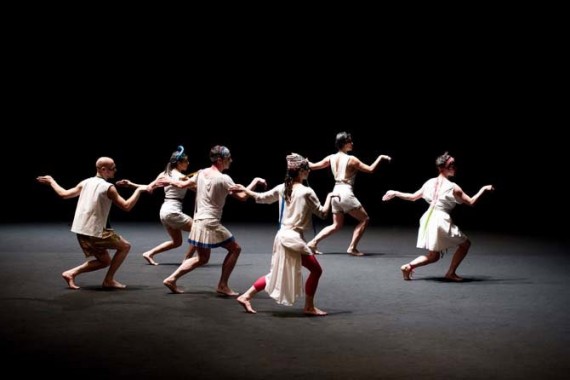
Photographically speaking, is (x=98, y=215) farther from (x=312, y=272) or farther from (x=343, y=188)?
(x=343, y=188)

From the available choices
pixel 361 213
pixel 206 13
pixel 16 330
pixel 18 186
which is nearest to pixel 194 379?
pixel 16 330

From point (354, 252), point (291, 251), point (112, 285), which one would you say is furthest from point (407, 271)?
point (112, 285)

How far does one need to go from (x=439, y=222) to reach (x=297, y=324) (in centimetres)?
234

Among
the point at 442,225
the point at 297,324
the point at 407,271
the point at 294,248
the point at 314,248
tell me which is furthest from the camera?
the point at 314,248

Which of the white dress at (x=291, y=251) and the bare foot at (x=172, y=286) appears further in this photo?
the bare foot at (x=172, y=286)

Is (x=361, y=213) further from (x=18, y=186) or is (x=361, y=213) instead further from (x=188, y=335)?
(x=18, y=186)

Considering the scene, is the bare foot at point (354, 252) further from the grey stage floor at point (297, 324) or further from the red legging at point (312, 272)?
the red legging at point (312, 272)

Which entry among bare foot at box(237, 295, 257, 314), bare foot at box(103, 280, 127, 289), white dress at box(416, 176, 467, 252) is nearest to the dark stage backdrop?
white dress at box(416, 176, 467, 252)

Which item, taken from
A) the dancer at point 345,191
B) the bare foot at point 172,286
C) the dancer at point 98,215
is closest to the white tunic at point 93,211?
the dancer at point 98,215

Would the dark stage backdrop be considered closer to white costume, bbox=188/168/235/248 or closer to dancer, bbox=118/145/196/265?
dancer, bbox=118/145/196/265

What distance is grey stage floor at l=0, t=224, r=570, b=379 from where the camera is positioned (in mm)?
4242

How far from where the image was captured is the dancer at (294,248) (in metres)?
5.55

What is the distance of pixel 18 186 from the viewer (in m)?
15.9

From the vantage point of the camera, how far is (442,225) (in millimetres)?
7082
